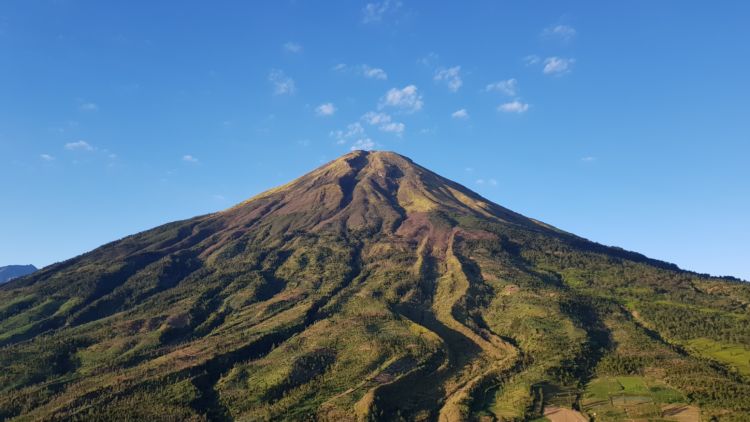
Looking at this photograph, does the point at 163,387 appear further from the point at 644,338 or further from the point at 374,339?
the point at 644,338

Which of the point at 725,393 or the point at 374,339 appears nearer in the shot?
the point at 725,393

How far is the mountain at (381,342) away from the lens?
101 m

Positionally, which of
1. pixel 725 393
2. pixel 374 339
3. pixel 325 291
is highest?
pixel 325 291

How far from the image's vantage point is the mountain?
330 feet

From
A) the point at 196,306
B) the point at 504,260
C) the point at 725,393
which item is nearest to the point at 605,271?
the point at 504,260

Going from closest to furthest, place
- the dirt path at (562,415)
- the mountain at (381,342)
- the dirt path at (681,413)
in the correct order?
the dirt path at (681,413), the dirt path at (562,415), the mountain at (381,342)

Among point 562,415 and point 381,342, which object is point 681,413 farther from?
point 381,342

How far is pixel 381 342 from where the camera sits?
414 feet

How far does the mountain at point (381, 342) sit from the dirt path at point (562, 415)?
0.42 m

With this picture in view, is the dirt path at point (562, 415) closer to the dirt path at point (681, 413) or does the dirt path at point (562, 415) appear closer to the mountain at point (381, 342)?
the mountain at point (381, 342)

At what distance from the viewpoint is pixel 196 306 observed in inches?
6348

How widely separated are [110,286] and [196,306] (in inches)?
1915

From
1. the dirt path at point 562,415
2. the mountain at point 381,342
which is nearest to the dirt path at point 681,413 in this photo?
the mountain at point 381,342

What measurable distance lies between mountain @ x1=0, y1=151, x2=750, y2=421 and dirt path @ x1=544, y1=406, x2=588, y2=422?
0.42 metres
